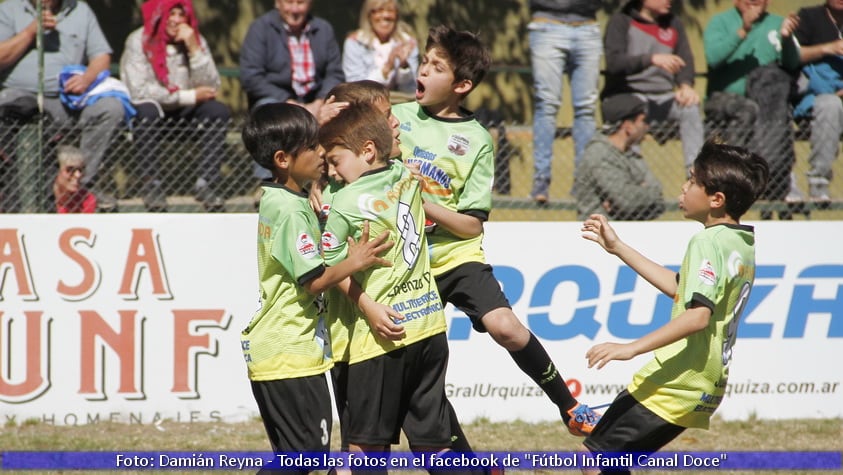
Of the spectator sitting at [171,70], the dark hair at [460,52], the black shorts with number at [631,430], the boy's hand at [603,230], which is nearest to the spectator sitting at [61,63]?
the spectator sitting at [171,70]

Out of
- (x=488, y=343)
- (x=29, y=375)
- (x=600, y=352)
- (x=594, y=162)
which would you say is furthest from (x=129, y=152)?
(x=600, y=352)

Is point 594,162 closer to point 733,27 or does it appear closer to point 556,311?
point 556,311

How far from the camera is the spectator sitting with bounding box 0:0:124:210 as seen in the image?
25.1ft

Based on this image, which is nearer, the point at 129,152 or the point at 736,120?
the point at 129,152

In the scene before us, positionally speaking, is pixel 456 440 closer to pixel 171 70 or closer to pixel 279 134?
pixel 279 134

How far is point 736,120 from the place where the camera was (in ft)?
28.9

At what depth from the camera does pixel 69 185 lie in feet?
24.6

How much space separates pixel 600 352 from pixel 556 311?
3504 millimetres

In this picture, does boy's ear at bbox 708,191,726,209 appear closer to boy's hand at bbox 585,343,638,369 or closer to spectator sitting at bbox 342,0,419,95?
boy's hand at bbox 585,343,638,369

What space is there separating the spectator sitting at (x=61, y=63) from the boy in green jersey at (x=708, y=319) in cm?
458

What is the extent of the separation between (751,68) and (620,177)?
6.54 feet

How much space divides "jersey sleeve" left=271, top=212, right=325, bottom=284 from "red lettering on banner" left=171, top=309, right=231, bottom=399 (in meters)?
3.30

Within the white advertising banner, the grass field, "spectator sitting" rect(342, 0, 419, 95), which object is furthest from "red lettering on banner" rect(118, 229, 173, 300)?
"spectator sitting" rect(342, 0, 419, 95)

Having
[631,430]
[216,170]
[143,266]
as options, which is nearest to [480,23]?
[216,170]
